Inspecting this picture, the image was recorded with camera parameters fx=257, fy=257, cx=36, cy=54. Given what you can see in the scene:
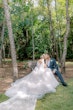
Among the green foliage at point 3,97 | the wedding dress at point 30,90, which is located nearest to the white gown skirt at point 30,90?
the wedding dress at point 30,90

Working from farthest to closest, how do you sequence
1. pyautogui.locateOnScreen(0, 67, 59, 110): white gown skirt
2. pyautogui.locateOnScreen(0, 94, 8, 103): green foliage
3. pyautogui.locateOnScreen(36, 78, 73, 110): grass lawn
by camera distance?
pyautogui.locateOnScreen(0, 94, 8, 103): green foliage, pyautogui.locateOnScreen(36, 78, 73, 110): grass lawn, pyautogui.locateOnScreen(0, 67, 59, 110): white gown skirt

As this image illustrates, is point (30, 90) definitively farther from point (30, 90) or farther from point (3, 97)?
point (3, 97)

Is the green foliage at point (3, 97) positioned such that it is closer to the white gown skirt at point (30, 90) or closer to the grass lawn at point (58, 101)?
the white gown skirt at point (30, 90)

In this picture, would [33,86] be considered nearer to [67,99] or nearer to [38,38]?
[67,99]

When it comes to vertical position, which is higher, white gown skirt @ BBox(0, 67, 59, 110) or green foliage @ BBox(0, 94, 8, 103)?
white gown skirt @ BBox(0, 67, 59, 110)

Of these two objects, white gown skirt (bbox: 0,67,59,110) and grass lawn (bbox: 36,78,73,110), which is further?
grass lawn (bbox: 36,78,73,110)

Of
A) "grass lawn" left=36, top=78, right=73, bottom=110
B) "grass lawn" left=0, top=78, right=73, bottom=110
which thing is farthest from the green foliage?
"grass lawn" left=36, top=78, right=73, bottom=110

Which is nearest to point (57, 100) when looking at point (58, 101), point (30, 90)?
point (58, 101)

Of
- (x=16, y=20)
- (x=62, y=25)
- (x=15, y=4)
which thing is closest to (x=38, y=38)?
(x=62, y=25)

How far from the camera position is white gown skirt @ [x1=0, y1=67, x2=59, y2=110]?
18.6 feet

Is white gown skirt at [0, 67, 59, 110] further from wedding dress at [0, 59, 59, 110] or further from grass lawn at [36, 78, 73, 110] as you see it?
grass lawn at [36, 78, 73, 110]

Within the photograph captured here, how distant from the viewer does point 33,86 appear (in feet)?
24.1

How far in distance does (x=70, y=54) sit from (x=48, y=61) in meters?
14.7

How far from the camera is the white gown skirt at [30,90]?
5.66 meters
